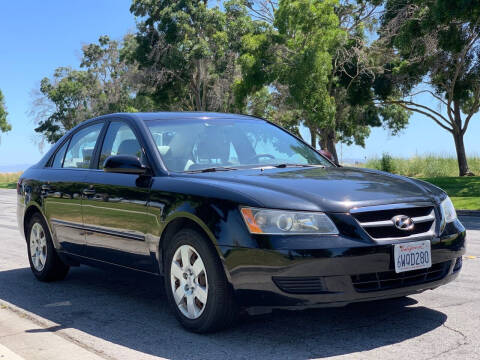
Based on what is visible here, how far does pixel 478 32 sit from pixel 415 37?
9.27 feet

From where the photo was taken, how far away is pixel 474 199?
17.9 m

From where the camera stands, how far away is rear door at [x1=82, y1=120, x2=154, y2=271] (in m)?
5.32

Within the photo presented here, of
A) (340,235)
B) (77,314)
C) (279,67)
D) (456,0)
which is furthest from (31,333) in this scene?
(279,67)

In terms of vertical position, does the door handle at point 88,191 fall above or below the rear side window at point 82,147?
below

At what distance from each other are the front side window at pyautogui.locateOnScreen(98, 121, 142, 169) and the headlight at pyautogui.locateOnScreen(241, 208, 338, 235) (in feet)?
5.59

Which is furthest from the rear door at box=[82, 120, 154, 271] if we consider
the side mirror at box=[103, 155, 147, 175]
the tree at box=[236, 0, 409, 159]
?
the tree at box=[236, 0, 409, 159]

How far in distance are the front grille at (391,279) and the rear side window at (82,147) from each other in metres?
3.21

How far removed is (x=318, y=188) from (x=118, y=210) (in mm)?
1862

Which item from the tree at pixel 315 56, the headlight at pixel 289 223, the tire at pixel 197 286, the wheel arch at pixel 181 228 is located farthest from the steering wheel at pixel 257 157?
the tree at pixel 315 56

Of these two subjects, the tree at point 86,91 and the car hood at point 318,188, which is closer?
the car hood at point 318,188

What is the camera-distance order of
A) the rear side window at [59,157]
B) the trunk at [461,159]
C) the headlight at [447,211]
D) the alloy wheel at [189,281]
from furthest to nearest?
1. the trunk at [461,159]
2. the rear side window at [59,157]
3. the headlight at [447,211]
4. the alloy wheel at [189,281]

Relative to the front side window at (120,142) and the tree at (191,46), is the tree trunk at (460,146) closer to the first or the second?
the tree at (191,46)

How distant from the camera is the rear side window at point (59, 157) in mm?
7133

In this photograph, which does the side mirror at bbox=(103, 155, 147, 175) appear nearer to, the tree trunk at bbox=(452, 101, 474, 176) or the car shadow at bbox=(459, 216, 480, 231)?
the car shadow at bbox=(459, 216, 480, 231)
